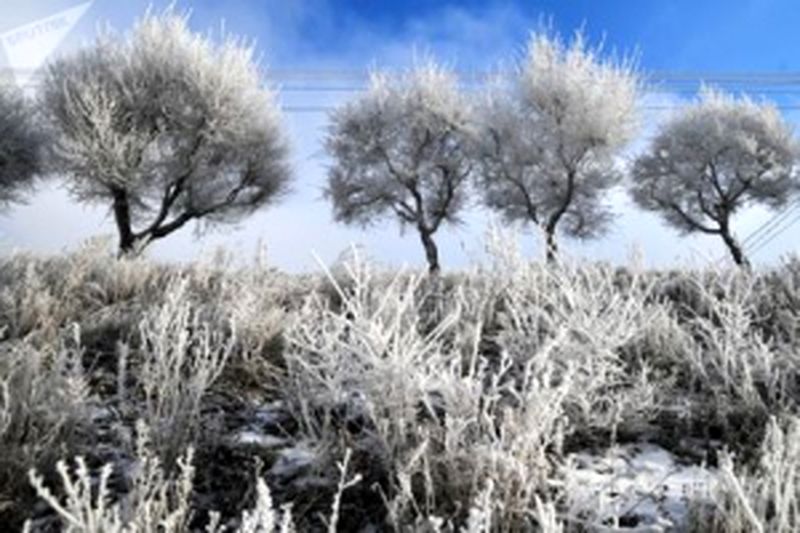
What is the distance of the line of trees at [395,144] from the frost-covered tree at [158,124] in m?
0.06

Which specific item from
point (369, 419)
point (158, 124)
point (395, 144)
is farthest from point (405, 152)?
point (369, 419)

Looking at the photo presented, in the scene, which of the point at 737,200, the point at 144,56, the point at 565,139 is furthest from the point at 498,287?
the point at 737,200

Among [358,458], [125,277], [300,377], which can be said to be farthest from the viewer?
[125,277]

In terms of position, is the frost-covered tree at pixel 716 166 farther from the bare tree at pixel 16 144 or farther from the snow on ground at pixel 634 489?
the snow on ground at pixel 634 489

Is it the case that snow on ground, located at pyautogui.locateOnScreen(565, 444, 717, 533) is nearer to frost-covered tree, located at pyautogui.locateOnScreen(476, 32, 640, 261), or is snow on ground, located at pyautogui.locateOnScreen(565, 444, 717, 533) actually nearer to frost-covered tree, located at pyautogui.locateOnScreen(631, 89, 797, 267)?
frost-covered tree, located at pyautogui.locateOnScreen(476, 32, 640, 261)

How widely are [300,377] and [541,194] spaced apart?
98.0ft

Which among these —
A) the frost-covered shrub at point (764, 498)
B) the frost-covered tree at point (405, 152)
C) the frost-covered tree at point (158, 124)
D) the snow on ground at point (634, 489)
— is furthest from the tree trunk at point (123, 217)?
the frost-covered shrub at point (764, 498)

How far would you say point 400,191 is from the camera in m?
33.0

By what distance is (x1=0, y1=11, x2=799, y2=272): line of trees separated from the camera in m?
26.2

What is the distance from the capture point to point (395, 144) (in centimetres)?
3256

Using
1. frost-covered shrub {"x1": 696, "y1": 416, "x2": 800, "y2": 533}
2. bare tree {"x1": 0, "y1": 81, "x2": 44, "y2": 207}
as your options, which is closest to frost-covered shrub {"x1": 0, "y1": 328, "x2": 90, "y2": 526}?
frost-covered shrub {"x1": 696, "y1": 416, "x2": 800, "y2": 533}

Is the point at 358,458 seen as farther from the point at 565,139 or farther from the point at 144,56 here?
the point at 565,139

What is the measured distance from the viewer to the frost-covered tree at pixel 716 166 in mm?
36469

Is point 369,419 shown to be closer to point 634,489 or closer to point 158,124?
point 634,489
